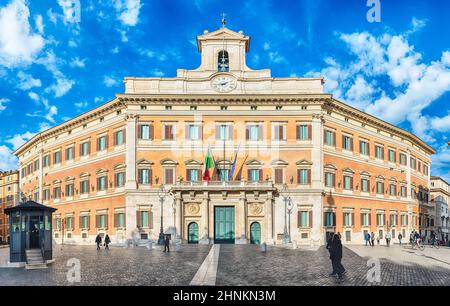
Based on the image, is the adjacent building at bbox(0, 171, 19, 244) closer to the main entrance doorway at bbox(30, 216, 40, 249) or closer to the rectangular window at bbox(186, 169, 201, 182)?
the rectangular window at bbox(186, 169, 201, 182)

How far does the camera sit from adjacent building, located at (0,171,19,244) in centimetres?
7862

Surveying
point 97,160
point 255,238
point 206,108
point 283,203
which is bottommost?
point 255,238

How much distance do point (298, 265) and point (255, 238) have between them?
1944cm

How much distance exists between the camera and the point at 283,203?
149ft

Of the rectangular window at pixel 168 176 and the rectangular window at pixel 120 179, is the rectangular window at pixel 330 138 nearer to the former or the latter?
the rectangular window at pixel 168 176

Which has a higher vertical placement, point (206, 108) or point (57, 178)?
point (206, 108)

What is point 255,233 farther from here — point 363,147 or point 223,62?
point 363,147

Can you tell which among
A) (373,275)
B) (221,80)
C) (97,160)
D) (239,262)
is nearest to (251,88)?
(221,80)

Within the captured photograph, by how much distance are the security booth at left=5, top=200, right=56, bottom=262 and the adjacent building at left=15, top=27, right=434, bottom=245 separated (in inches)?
633

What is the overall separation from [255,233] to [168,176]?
30.3 feet

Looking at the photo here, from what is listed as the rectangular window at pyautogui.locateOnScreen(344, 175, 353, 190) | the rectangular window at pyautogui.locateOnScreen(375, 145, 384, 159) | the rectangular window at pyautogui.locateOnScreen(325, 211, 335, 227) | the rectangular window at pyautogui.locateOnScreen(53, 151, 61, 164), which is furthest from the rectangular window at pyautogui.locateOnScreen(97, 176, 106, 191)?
the rectangular window at pyautogui.locateOnScreen(375, 145, 384, 159)

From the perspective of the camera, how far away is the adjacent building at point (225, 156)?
44594mm
